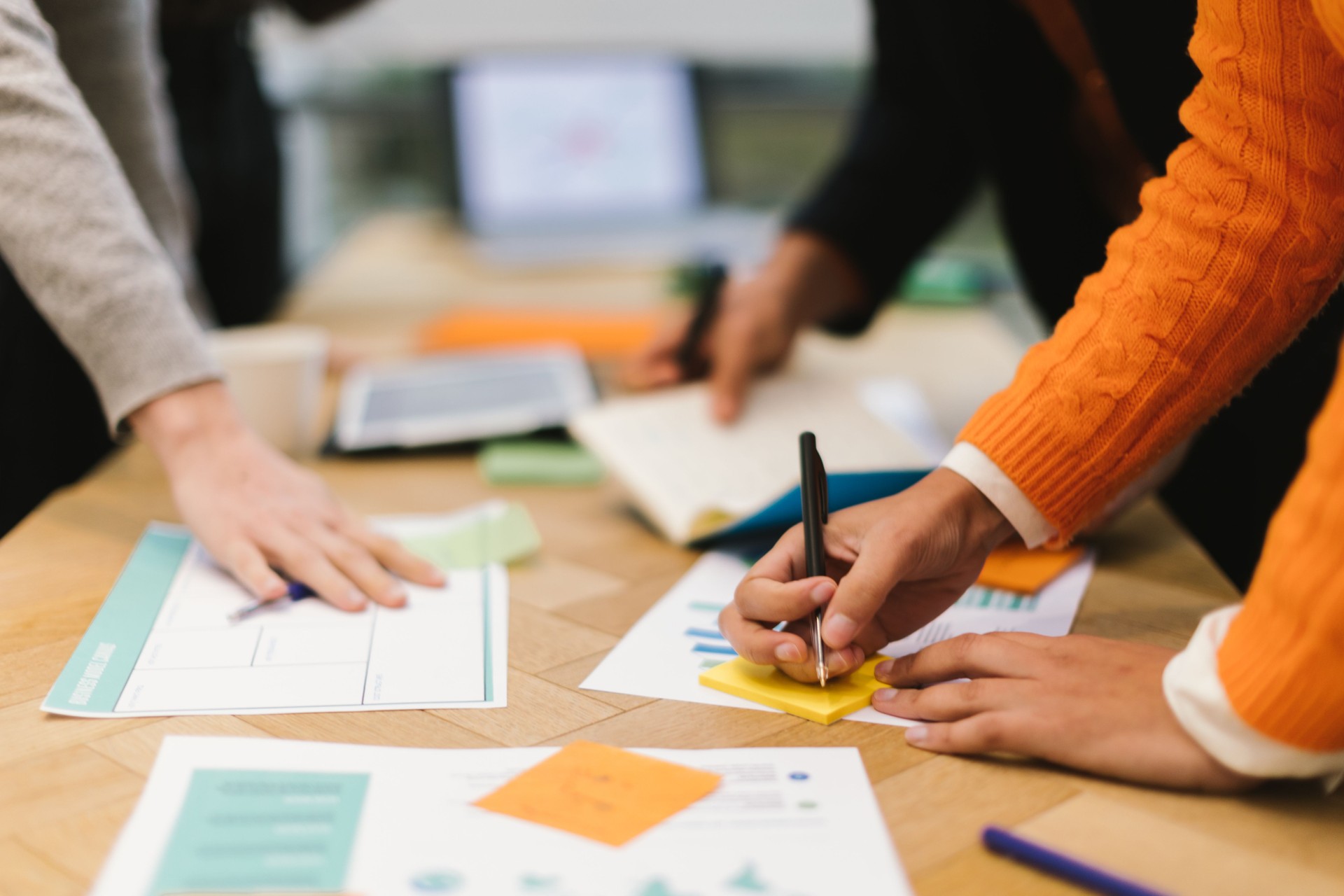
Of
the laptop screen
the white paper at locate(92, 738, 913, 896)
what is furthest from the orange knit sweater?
the laptop screen

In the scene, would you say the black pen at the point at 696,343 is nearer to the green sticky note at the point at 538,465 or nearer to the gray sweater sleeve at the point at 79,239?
the green sticky note at the point at 538,465

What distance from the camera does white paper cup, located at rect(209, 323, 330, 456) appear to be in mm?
1005

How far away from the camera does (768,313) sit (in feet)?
3.75

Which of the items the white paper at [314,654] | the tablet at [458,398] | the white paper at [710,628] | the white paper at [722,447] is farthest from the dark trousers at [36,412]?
the white paper at [710,628]

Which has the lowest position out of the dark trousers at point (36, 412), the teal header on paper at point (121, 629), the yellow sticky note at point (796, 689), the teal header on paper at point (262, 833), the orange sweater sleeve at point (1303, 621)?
the dark trousers at point (36, 412)

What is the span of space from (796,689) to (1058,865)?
0.18 metres

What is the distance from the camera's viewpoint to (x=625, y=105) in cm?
201

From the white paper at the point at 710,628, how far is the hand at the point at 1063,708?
3cm

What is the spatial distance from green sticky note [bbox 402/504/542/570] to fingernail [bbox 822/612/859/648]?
1.02 feet

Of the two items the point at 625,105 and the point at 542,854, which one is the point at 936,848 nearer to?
the point at 542,854

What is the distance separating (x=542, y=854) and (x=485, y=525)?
0.43 m

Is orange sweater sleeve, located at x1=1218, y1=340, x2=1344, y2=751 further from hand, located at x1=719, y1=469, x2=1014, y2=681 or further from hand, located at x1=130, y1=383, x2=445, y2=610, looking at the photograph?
hand, located at x1=130, y1=383, x2=445, y2=610

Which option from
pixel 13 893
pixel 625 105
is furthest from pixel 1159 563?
pixel 625 105

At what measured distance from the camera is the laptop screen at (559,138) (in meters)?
1.97
